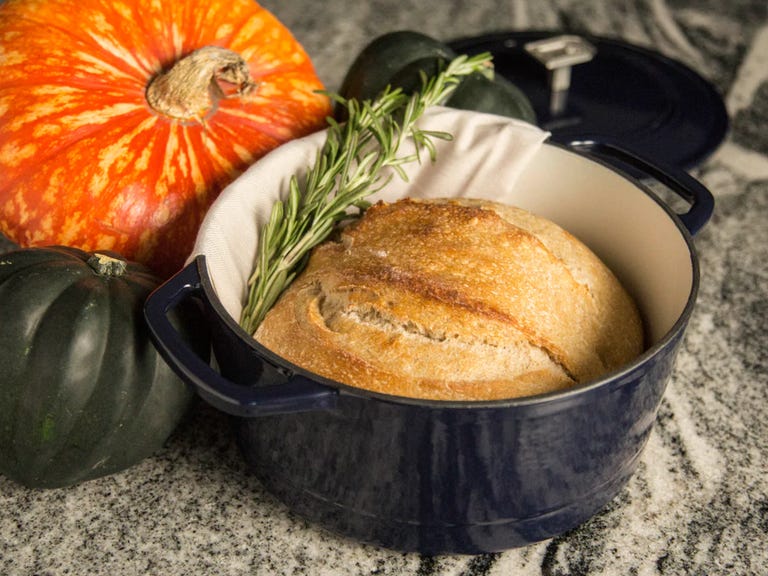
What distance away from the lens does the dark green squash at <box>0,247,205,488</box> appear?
85cm

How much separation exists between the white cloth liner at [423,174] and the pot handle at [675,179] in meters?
0.08

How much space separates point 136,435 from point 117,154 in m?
0.32

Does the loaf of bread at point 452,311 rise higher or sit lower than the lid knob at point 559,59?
higher

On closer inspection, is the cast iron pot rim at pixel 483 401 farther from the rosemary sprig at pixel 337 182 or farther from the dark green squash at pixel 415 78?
the dark green squash at pixel 415 78

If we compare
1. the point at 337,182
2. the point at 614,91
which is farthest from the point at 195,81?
the point at 614,91

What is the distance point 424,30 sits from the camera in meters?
1.97

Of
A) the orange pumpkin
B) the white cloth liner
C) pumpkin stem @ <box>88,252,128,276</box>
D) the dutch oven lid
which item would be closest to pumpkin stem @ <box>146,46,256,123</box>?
the orange pumpkin

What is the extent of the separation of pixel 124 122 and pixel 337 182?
245 mm

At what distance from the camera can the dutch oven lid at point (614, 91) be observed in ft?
4.47

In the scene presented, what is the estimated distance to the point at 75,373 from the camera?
850 millimetres

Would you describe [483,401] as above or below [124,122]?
below

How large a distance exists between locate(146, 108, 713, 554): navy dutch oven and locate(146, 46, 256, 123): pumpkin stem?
0.12m

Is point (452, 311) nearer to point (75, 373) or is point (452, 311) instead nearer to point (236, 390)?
point (236, 390)

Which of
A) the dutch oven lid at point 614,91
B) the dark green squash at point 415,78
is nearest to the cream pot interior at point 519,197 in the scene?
the dark green squash at point 415,78
